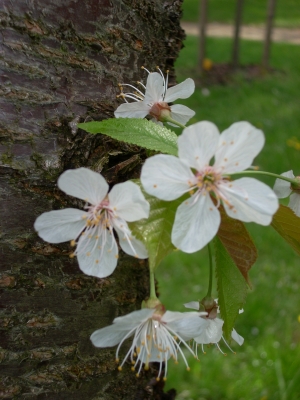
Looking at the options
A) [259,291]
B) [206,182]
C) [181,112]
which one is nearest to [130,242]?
[206,182]

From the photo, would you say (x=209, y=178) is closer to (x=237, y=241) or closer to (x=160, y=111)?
(x=237, y=241)

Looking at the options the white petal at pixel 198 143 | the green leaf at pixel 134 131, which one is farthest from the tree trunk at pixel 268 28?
the white petal at pixel 198 143

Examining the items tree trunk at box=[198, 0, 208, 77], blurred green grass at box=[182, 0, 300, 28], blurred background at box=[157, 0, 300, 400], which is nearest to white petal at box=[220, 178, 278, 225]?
blurred background at box=[157, 0, 300, 400]

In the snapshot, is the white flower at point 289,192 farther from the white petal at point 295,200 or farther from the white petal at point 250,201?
the white petal at point 250,201

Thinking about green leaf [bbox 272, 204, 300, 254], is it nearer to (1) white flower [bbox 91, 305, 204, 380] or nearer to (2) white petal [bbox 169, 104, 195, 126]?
(1) white flower [bbox 91, 305, 204, 380]

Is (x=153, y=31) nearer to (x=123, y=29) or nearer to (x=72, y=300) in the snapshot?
(x=123, y=29)

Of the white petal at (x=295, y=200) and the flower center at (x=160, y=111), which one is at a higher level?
the flower center at (x=160, y=111)

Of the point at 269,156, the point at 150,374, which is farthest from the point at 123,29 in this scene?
the point at 269,156
